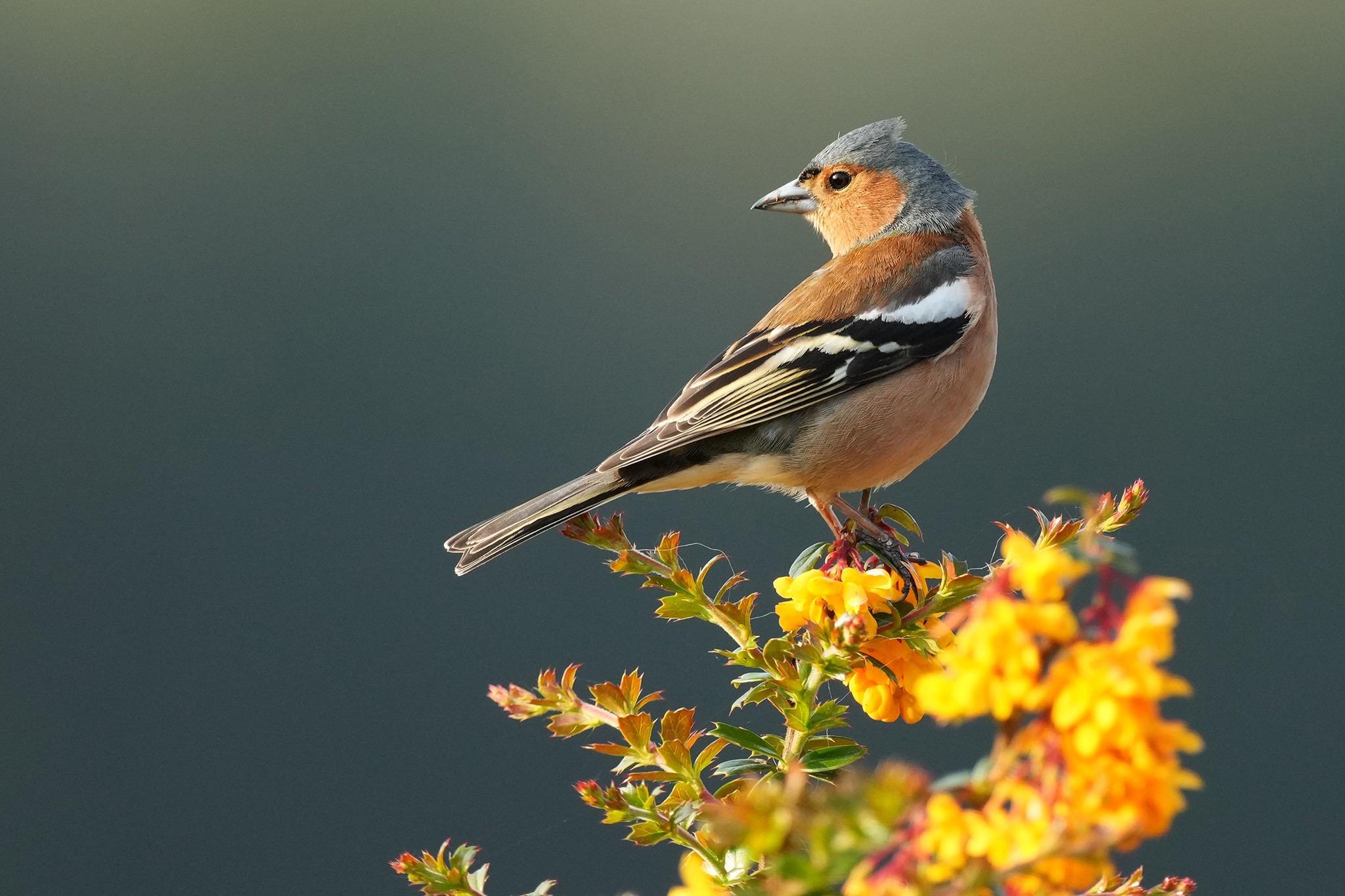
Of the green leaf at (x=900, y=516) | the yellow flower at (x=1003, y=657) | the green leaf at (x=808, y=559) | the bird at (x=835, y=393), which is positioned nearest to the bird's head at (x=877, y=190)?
the bird at (x=835, y=393)

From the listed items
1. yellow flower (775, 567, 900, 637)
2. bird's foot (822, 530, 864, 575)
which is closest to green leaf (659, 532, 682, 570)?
yellow flower (775, 567, 900, 637)

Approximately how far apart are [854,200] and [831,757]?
193 cm

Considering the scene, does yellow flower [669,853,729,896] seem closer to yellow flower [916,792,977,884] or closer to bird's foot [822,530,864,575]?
yellow flower [916,792,977,884]

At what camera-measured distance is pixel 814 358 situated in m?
2.39

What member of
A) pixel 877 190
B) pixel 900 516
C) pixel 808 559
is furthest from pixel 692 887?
pixel 877 190

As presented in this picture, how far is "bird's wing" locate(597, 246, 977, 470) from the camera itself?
229cm

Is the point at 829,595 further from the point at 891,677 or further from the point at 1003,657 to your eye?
the point at 1003,657

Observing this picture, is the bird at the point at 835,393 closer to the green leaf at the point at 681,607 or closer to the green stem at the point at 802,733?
the green leaf at the point at 681,607

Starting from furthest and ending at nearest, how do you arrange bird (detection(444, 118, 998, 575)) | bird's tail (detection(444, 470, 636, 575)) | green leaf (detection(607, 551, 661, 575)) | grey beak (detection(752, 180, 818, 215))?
grey beak (detection(752, 180, 818, 215)) → bird (detection(444, 118, 998, 575)) → bird's tail (detection(444, 470, 636, 575)) → green leaf (detection(607, 551, 661, 575))

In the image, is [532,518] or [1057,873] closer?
[1057,873]

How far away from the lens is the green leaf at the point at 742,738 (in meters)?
1.12

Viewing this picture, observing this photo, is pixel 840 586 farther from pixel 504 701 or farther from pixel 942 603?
pixel 504 701

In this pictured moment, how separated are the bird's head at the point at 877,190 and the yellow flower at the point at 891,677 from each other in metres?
1.66

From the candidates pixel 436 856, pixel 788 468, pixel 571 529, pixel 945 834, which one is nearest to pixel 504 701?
pixel 436 856
